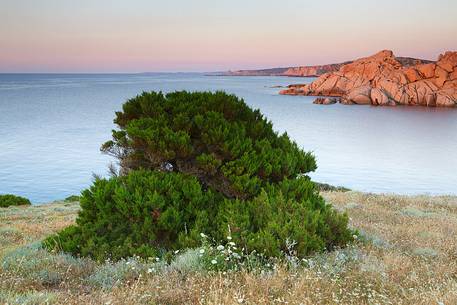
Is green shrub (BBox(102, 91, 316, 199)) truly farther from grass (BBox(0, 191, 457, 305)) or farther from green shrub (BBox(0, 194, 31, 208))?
green shrub (BBox(0, 194, 31, 208))

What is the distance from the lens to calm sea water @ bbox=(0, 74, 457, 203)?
44.7m

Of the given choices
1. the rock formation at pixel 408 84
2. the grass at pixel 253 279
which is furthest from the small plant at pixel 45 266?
the rock formation at pixel 408 84

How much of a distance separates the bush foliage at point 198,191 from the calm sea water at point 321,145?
105ft

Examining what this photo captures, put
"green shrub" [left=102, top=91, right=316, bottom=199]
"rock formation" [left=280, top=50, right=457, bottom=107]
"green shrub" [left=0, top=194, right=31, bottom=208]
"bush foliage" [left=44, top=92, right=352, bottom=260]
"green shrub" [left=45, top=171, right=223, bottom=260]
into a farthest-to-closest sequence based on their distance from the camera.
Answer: "rock formation" [left=280, top=50, right=457, bottom=107] < "green shrub" [left=0, top=194, right=31, bottom=208] < "green shrub" [left=102, top=91, right=316, bottom=199] < "green shrub" [left=45, top=171, right=223, bottom=260] < "bush foliage" [left=44, top=92, right=352, bottom=260]

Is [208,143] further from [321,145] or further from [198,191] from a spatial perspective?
[321,145]

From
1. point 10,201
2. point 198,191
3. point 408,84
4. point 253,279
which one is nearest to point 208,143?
point 198,191

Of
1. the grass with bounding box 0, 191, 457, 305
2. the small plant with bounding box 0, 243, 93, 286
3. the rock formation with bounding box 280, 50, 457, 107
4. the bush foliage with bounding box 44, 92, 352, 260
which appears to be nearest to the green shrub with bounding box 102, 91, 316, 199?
the bush foliage with bounding box 44, 92, 352, 260

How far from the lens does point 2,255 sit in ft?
27.7

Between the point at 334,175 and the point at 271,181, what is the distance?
1574 inches

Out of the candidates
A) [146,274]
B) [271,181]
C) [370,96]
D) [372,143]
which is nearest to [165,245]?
[146,274]

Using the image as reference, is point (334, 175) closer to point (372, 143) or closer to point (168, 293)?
point (372, 143)

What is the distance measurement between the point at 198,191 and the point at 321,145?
6412 centimetres

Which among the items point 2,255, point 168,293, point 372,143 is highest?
point 168,293

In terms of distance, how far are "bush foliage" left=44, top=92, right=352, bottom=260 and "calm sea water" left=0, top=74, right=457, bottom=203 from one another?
105 feet
